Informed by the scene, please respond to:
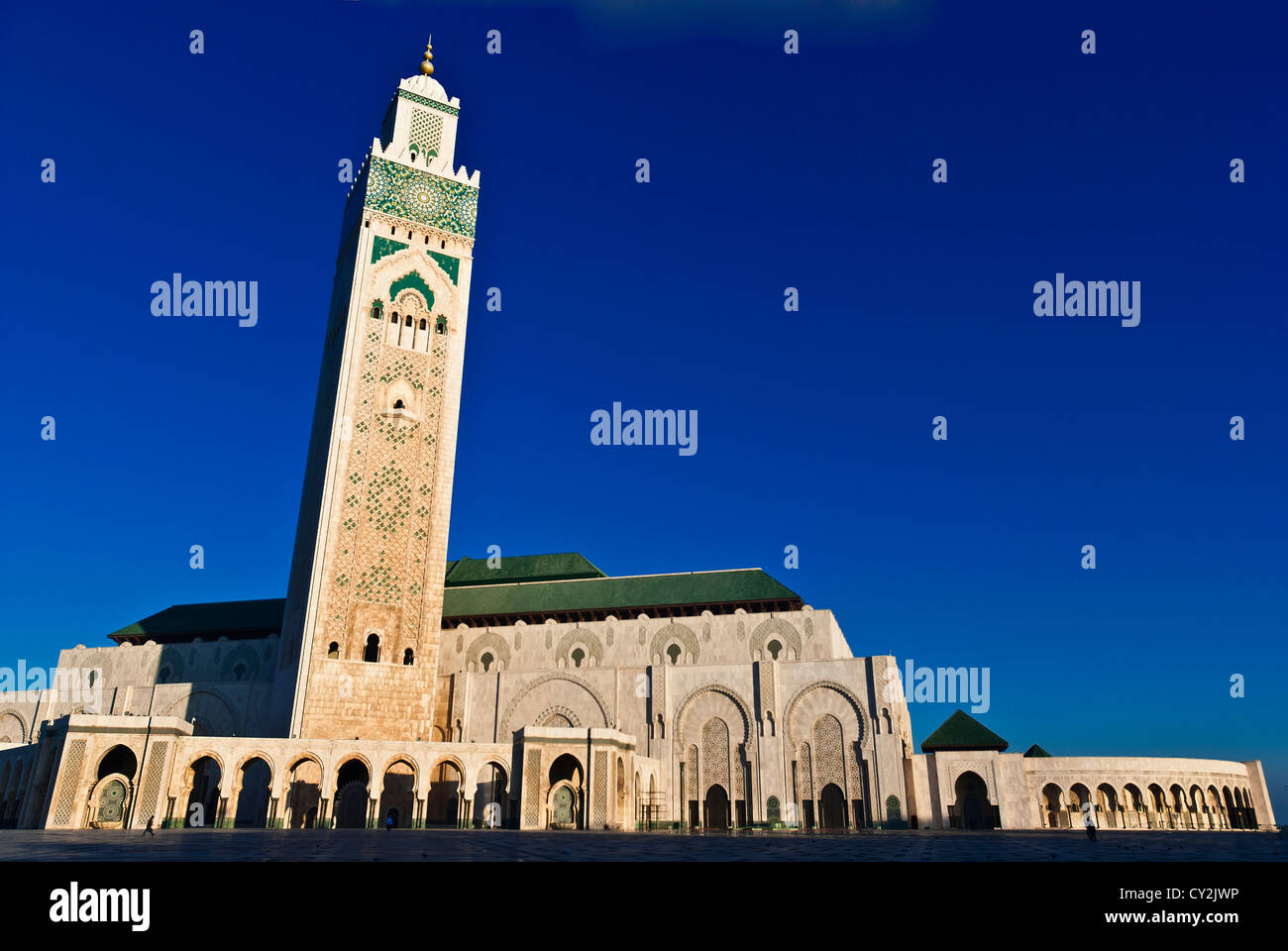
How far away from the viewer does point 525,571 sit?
39.2 m

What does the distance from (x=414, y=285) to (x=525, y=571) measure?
518 inches

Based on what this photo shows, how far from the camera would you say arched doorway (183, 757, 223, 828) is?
2427 cm

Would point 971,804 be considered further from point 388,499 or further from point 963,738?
point 388,499

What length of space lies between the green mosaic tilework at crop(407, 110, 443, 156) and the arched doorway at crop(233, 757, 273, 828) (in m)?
22.1

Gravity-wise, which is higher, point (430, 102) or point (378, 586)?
point (430, 102)

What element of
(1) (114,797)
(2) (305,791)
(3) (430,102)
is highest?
(3) (430,102)

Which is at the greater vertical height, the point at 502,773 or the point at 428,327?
the point at 428,327

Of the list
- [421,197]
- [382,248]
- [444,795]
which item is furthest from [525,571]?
[421,197]

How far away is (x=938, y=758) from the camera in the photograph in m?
30.0

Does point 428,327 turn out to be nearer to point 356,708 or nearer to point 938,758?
point 356,708

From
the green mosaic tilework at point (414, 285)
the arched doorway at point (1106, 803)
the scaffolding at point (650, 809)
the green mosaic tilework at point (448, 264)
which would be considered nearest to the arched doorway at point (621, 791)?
the scaffolding at point (650, 809)
